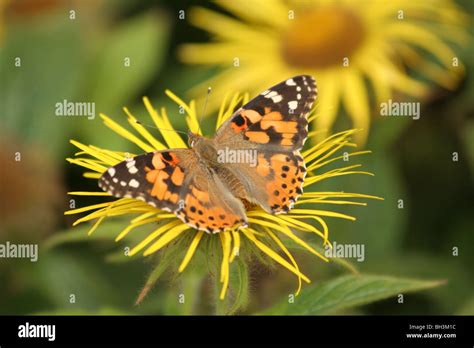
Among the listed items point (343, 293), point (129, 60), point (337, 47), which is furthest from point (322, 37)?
point (343, 293)

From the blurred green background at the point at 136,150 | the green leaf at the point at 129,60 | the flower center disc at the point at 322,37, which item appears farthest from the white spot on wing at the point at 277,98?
the green leaf at the point at 129,60

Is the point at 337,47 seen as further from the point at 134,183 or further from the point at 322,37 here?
the point at 134,183

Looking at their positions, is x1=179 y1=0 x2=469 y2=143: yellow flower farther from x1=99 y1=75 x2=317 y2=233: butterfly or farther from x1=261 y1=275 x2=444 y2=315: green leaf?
x1=261 y1=275 x2=444 y2=315: green leaf

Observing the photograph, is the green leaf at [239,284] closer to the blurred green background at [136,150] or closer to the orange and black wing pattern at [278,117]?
the orange and black wing pattern at [278,117]

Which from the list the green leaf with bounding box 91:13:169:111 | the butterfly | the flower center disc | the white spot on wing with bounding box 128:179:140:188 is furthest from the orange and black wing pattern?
the green leaf with bounding box 91:13:169:111

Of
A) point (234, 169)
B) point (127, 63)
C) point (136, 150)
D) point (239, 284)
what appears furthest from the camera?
point (127, 63)
